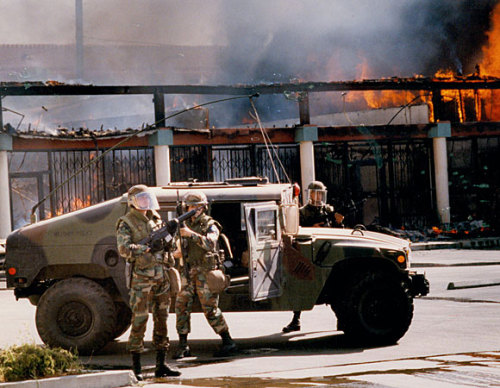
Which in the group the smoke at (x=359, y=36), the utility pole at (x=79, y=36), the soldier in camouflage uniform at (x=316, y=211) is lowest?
the soldier in camouflage uniform at (x=316, y=211)

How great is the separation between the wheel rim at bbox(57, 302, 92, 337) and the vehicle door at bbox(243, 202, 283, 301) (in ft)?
6.00

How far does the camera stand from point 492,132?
28875 mm

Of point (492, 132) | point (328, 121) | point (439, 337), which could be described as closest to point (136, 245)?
point (439, 337)

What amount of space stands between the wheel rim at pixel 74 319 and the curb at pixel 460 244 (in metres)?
16.5

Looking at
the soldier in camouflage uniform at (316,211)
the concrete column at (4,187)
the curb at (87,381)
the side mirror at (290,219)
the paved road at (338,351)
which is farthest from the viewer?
Result: the concrete column at (4,187)

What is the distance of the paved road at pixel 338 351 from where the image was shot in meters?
7.75

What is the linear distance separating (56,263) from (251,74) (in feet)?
113

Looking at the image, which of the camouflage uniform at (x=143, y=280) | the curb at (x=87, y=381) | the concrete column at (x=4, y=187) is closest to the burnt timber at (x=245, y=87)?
the concrete column at (x=4, y=187)

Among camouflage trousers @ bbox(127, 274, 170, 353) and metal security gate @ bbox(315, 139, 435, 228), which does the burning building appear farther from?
camouflage trousers @ bbox(127, 274, 170, 353)

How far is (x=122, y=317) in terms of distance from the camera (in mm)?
10469

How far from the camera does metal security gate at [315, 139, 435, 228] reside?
2805 cm

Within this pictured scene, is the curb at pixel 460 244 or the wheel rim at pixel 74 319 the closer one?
the wheel rim at pixel 74 319

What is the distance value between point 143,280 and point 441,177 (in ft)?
69.5

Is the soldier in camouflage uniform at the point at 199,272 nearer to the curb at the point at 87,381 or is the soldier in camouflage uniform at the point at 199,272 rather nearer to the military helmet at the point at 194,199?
the military helmet at the point at 194,199
